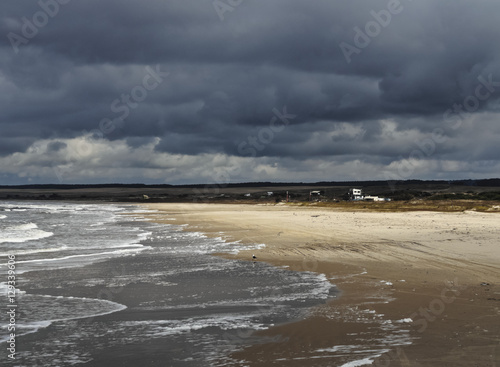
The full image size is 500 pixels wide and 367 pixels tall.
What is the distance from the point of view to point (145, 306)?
10.4m

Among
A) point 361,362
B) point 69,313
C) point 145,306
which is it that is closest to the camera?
point 361,362

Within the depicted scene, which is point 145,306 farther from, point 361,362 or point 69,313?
point 361,362

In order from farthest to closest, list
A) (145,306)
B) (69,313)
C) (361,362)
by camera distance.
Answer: (145,306) → (69,313) → (361,362)

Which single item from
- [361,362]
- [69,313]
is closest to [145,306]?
[69,313]

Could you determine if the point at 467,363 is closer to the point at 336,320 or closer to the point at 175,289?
the point at 336,320

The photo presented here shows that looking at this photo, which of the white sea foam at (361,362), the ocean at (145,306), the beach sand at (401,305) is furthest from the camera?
the ocean at (145,306)

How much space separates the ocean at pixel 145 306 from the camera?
289 inches

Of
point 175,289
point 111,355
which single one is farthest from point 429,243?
point 111,355

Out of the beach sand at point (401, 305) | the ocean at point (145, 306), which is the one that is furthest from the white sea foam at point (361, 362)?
the ocean at point (145, 306)

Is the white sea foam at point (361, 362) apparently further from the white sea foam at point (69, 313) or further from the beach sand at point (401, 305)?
the white sea foam at point (69, 313)

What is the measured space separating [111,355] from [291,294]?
5.21 m

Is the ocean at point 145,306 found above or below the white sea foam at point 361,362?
below

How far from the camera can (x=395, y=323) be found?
28.2ft

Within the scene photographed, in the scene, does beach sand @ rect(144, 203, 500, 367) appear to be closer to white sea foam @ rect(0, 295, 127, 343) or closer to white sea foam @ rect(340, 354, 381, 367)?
white sea foam @ rect(340, 354, 381, 367)
